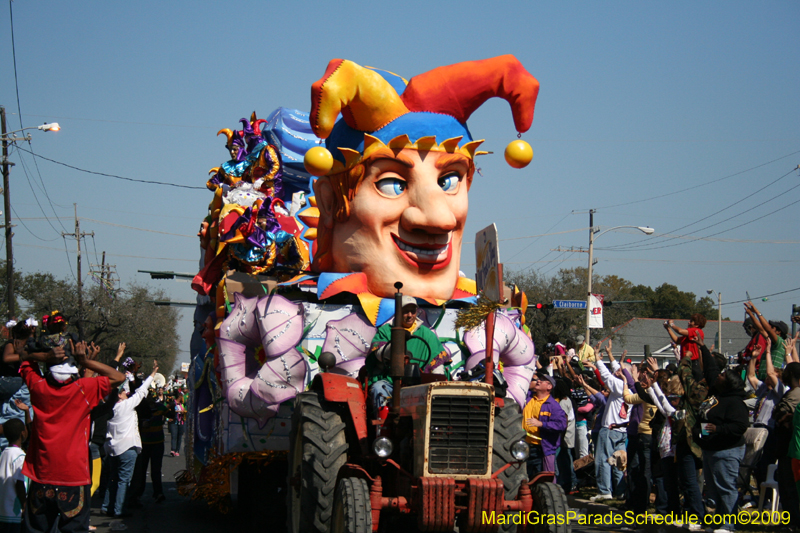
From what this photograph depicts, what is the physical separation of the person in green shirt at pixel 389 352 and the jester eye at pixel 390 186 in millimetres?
1655

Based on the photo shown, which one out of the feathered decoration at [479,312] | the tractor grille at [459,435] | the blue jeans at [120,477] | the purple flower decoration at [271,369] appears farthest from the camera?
the blue jeans at [120,477]

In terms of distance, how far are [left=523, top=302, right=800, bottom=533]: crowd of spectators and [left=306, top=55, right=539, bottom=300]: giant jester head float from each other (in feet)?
8.32

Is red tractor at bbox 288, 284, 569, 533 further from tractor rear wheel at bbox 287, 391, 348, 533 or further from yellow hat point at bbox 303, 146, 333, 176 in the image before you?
yellow hat point at bbox 303, 146, 333, 176

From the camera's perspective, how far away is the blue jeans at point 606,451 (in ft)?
36.3

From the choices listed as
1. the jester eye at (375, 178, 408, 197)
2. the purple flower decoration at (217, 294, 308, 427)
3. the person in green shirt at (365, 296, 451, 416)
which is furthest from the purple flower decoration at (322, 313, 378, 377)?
the jester eye at (375, 178, 408, 197)

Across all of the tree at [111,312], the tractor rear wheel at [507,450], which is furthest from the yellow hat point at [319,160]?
the tree at [111,312]

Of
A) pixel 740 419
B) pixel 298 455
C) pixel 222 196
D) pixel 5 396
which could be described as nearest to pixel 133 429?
pixel 5 396

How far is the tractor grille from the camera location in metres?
5.56

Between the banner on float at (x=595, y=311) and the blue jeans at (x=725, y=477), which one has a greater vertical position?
the banner on float at (x=595, y=311)

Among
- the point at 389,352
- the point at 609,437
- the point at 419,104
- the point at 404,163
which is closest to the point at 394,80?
the point at 419,104

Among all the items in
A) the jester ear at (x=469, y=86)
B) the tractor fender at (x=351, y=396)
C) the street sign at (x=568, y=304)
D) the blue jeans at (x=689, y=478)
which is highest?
the jester ear at (x=469, y=86)

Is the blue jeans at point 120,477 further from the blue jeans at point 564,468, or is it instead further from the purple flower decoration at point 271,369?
the blue jeans at point 564,468

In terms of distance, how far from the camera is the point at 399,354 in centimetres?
588

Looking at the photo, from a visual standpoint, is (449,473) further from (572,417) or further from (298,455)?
(572,417)
